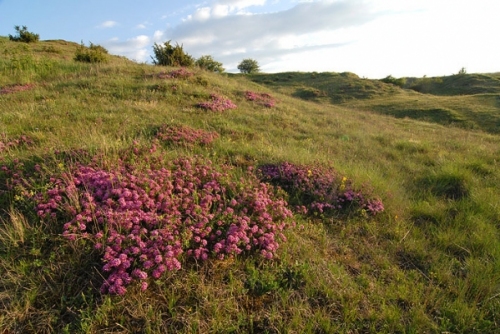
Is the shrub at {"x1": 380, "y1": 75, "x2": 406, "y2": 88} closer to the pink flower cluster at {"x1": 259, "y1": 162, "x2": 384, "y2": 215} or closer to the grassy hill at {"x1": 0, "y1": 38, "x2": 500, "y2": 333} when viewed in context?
the grassy hill at {"x1": 0, "y1": 38, "x2": 500, "y2": 333}

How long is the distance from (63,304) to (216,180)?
8.48ft

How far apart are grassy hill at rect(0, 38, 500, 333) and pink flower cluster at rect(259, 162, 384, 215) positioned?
0.11ft

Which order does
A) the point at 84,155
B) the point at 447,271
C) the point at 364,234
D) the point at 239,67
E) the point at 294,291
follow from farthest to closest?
1. the point at 239,67
2. the point at 84,155
3. the point at 364,234
4. the point at 447,271
5. the point at 294,291

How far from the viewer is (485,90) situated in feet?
99.8

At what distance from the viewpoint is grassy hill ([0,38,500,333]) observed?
10.0 feet

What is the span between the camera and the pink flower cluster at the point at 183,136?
701 centimetres

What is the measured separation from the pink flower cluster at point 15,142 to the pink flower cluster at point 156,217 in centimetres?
236

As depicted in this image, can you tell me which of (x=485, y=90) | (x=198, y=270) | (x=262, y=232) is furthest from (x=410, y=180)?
(x=485, y=90)

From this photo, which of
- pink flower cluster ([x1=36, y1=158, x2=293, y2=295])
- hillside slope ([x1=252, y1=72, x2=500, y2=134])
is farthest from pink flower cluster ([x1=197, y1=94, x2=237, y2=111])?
hillside slope ([x1=252, y1=72, x2=500, y2=134])

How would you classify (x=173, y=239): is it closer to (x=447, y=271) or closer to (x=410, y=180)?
(x=447, y=271)

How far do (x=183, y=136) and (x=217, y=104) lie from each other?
4746 millimetres

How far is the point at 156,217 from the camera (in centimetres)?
371

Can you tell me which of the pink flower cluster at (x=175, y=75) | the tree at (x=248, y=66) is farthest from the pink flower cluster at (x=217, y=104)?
the tree at (x=248, y=66)

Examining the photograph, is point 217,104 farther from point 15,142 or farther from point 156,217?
point 156,217
